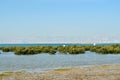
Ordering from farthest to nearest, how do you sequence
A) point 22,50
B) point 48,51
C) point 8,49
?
point 8,49
point 48,51
point 22,50

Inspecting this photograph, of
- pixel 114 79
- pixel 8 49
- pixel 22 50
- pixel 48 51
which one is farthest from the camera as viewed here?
pixel 8 49

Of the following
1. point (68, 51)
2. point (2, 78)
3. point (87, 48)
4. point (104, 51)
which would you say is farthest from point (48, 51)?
point (2, 78)

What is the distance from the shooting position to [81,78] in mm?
24109

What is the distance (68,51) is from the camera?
73.6 m

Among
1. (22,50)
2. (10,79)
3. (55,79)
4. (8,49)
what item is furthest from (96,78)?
(8,49)

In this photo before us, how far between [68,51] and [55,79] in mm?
49798

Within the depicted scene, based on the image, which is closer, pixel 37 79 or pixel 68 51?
pixel 37 79

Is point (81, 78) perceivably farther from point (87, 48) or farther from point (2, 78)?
point (87, 48)

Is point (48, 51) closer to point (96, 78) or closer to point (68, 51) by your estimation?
point (68, 51)

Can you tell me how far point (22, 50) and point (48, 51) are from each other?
7298 millimetres

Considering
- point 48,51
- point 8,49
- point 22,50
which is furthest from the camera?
point 8,49

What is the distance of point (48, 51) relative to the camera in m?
74.9

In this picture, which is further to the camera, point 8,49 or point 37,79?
point 8,49

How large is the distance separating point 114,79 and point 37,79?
5.35 metres
